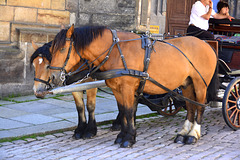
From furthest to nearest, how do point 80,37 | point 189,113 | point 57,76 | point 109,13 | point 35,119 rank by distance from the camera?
point 109,13 < point 35,119 < point 189,113 < point 80,37 < point 57,76

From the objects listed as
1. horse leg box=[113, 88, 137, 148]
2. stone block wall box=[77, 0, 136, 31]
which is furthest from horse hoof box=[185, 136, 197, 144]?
stone block wall box=[77, 0, 136, 31]

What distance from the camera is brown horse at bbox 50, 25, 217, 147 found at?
15.6 ft

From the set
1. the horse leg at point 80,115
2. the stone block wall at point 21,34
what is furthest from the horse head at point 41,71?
the stone block wall at point 21,34

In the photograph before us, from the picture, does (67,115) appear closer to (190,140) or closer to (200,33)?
(190,140)

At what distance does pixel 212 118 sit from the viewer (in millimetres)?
7184

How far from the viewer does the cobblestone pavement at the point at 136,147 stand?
4656 mm

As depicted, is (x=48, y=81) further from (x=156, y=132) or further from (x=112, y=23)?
(x=112, y=23)

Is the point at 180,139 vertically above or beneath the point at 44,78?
beneath

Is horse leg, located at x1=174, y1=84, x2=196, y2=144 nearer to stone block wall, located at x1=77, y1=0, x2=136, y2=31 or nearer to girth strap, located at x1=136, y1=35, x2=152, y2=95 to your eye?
girth strap, located at x1=136, y1=35, x2=152, y2=95

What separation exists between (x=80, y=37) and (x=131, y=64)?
0.72m

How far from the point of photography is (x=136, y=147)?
5074mm

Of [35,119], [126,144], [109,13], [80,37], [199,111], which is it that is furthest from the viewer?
[109,13]

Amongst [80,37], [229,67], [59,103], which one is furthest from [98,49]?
[59,103]

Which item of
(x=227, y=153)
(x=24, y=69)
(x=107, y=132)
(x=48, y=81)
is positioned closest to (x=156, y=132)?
(x=107, y=132)
